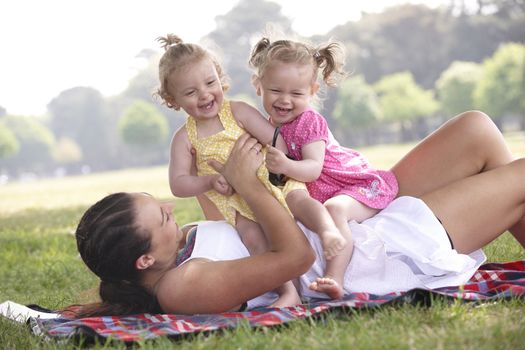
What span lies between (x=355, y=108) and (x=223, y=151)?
5118 centimetres

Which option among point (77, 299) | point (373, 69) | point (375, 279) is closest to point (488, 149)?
point (375, 279)

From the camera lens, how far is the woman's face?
2.62 m

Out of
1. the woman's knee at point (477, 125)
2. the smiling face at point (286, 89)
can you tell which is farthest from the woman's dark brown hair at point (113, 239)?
the woman's knee at point (477, 125)

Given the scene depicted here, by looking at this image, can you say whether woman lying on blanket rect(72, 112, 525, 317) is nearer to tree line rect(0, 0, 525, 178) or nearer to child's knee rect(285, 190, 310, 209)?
child's knee rect(285, 190, 310, 209)

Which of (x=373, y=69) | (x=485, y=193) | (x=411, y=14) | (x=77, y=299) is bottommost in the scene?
(x=77, y=299)

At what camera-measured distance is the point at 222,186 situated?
2.89 m

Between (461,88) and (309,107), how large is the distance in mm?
48357

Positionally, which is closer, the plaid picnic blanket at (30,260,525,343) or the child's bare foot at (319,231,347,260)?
the plaid picnic blanket at (30,260,525,343)

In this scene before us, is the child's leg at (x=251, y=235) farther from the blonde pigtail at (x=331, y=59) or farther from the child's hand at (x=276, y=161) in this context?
the blonde pigtail at (x=331, y=59)

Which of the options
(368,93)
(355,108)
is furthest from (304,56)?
(368,93)

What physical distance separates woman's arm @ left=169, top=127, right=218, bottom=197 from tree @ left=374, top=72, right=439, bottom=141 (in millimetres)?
49291

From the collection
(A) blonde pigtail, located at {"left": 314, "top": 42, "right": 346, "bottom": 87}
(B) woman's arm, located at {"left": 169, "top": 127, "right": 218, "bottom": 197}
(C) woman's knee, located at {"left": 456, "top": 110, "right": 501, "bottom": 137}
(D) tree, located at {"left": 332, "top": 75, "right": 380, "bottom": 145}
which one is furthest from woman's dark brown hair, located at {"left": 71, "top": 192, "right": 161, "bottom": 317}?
(D) tree, located at {"left": 332, "top": 75, "right": 380, "bottom": 145}

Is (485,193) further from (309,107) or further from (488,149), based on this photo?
(309,107)

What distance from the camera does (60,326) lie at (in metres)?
Answer: 2.62
